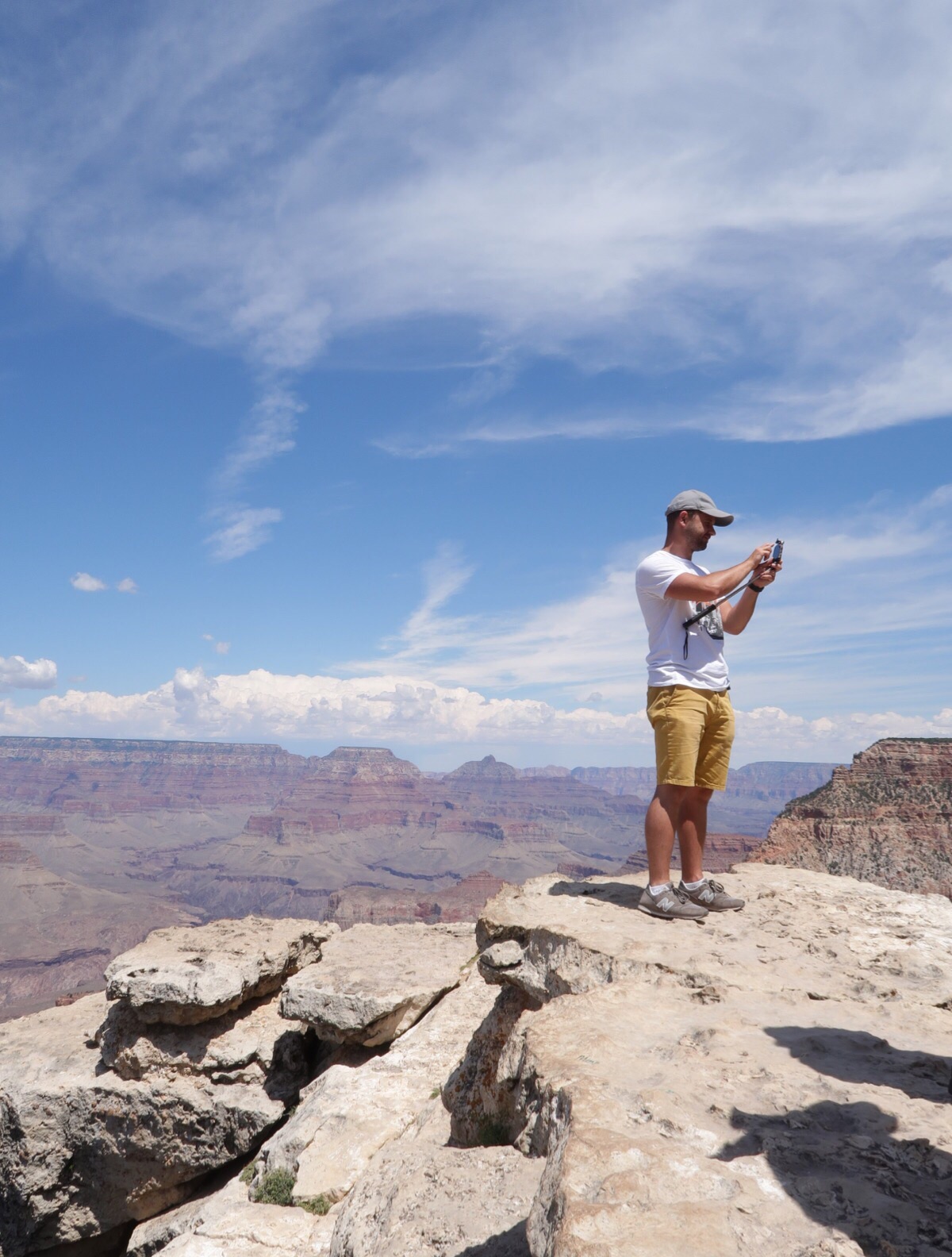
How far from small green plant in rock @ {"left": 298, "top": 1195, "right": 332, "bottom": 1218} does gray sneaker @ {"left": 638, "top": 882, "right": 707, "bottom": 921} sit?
287 cm

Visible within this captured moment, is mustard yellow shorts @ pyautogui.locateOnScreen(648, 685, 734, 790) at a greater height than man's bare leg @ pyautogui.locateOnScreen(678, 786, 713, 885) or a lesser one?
greater

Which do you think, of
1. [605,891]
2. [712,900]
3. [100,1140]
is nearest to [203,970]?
[100,1140]

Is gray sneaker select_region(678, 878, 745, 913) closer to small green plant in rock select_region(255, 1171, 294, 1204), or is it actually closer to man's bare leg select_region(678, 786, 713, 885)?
man's bare leg select_region(678, 786, 713, 885)

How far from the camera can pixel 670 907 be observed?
17.5 ft

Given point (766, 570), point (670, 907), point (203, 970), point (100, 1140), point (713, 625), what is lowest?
point (100, 1140)

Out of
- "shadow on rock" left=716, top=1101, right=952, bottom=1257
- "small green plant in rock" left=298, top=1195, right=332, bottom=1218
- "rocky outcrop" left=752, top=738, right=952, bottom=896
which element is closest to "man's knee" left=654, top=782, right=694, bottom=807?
"shadow on rock" left=716, top=1101, right=952, bottom=1257

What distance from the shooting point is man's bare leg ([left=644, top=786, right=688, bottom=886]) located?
204 inches

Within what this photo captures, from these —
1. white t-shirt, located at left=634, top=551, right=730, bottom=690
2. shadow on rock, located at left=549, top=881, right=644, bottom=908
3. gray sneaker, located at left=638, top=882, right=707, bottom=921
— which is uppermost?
white t-shirt, located at left=634, top=551, right=730, bottom=690

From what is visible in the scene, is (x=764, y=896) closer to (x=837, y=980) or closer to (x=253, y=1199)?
(x=837, y=980)

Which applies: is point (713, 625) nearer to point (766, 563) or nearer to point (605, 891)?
point (766, 563)

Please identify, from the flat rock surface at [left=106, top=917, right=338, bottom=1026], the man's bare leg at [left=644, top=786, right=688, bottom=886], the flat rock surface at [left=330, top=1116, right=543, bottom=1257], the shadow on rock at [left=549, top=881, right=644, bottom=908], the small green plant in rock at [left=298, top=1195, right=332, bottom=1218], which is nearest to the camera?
the flat rock surface at [left=330, top=1116, right=543, bottom=1257]

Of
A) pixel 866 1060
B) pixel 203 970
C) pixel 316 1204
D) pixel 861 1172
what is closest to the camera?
pixel 861 1172

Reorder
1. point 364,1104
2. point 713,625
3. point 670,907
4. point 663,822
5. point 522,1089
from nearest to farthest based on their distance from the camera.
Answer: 1. point 522,1089
2. point 663,822
3. point 670,907
4. point 713,625
5. point 364,1104

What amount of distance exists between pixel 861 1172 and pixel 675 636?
3537 millimetres
